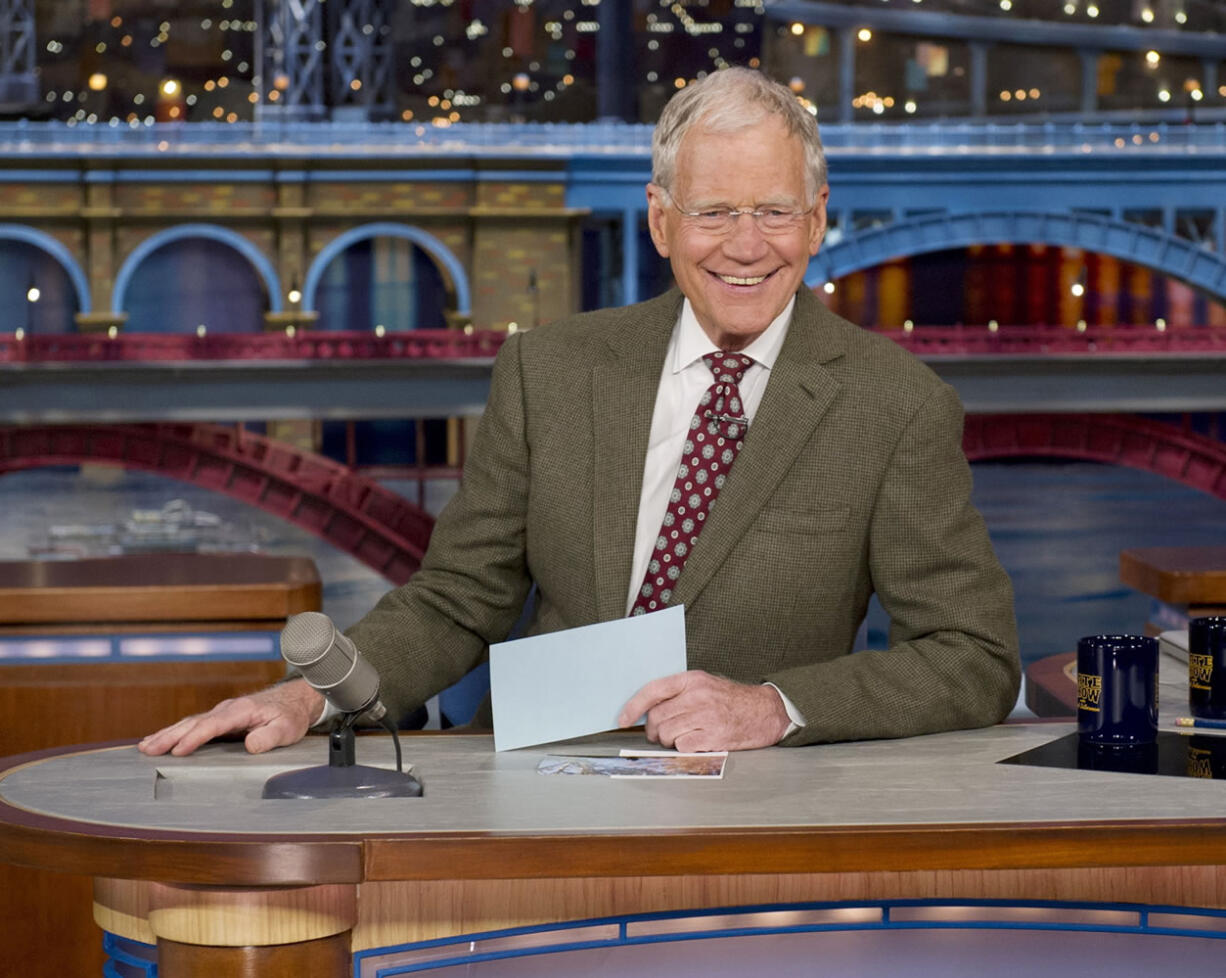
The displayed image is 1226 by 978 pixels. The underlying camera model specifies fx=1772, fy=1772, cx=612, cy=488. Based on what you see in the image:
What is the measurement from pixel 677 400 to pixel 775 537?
0.62 feet

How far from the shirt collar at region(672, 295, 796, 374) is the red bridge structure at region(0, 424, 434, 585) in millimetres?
2855

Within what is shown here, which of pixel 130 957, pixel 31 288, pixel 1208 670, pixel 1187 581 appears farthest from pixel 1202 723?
pixel 31 288

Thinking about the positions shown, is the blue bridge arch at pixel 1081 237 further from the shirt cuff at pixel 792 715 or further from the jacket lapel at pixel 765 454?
the shirt cuff at pixel 792 715

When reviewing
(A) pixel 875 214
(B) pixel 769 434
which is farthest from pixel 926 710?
(A) pixel 875 214

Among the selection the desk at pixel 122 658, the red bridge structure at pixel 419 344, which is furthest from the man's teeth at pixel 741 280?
the red bridge structure at pixel 419 344

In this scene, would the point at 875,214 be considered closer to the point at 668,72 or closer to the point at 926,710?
the point at 668,72

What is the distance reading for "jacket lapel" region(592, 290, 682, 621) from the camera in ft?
5.45

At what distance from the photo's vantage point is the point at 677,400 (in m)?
1.74

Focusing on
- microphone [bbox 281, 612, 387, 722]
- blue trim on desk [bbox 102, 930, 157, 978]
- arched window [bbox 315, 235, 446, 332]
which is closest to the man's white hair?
microphone [bbox 281, 612, 387, 722]

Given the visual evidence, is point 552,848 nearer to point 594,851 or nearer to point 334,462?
point 594,851

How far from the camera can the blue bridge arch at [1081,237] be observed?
4715mm

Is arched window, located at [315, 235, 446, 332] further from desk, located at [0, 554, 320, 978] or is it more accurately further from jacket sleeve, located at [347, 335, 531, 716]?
jacket sleeve, located at [347, 335, 531, 716]

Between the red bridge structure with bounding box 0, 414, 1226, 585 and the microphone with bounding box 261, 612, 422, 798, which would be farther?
the red bridge structure with bounding box 0, 414, 1226, 585

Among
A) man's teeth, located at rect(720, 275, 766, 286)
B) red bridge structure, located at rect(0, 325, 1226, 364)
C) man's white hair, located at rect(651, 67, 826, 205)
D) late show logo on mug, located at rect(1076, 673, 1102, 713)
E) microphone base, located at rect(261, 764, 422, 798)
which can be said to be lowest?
microphone base, located at rect(261, 764, 422, 798)
